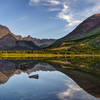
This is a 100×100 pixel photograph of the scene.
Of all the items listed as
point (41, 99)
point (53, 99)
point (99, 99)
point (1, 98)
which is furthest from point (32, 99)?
point (99, 99)

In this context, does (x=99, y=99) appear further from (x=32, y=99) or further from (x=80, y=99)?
(x=32, y=99)

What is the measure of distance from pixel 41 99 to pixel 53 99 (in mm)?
1872

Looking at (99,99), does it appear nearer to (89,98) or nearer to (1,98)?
(89,98)

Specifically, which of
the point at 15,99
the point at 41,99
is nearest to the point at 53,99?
the point at 41,99

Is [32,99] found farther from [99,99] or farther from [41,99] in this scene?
[99,99]

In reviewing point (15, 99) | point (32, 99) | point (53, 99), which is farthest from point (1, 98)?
point (53, 99)

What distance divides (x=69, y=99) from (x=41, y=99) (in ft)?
14.0

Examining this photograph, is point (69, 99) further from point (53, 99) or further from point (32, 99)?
point (32, 99)

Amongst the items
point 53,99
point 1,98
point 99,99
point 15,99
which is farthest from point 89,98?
point 1,98

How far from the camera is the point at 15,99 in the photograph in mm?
28797

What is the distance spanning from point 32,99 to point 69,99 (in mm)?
5664

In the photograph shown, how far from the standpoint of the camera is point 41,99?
93.1 ft

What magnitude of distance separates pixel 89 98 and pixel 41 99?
736cm

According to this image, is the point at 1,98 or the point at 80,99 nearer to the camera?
the point at 80,99
